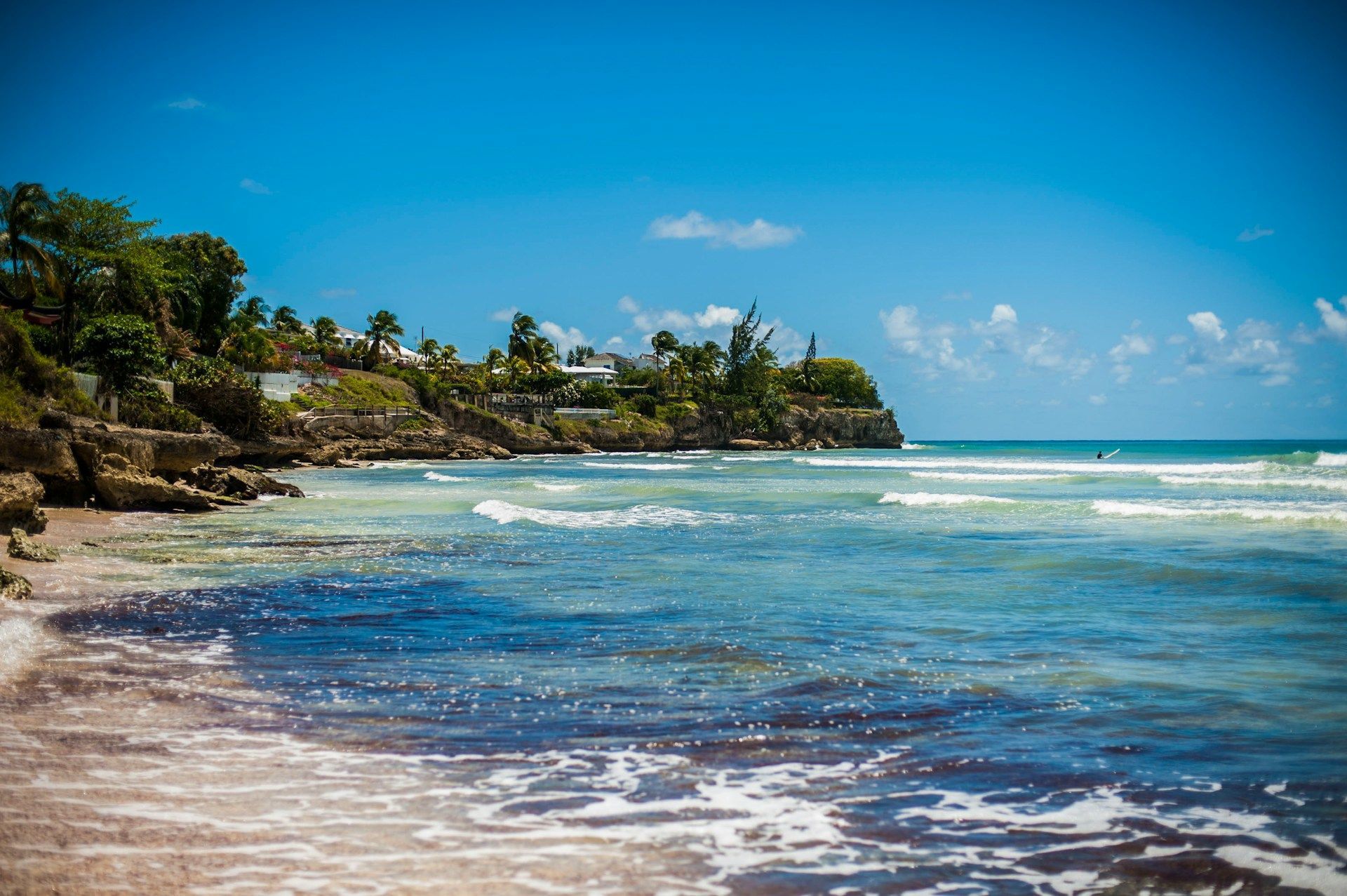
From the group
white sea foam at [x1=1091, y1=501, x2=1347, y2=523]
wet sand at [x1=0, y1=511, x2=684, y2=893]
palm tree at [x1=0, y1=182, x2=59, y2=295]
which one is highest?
palm tree at [x1=0, y1=182, x2=59, y2=295]

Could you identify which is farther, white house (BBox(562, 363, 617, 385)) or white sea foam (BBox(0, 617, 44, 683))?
white house (BBox(562, 363, 617, 385))

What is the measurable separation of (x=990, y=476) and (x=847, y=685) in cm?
3743

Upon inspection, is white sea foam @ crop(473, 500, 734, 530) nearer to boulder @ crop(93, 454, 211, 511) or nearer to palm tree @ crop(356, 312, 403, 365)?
boulder @ crop(93, 454, 211, 511)

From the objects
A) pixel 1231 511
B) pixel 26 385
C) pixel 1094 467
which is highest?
pixel 26 385

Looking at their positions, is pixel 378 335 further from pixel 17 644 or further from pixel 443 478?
pixel 17 644

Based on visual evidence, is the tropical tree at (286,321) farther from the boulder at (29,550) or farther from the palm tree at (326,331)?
the boulder at (29,550)

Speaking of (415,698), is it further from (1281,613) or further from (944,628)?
(1281,613)

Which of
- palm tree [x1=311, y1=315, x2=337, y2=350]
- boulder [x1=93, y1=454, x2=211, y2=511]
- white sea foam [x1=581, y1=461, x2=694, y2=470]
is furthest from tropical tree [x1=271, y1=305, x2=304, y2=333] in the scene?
boulder [x1=93, y1=454, x2=211, y2=511]

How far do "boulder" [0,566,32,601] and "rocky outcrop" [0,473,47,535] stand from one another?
14.9 feet

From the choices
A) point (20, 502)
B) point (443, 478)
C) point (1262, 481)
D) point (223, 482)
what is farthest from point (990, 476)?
point (20, 502)

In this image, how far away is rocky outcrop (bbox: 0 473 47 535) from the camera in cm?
1374

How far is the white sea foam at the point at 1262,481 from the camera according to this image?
30547 mm

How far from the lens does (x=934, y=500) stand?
27.1 meters

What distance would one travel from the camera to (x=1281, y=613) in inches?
414
